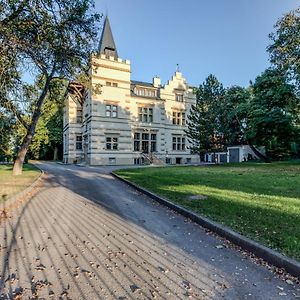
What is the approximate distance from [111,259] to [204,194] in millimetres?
5955

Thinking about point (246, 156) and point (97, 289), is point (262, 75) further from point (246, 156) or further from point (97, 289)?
point (97, 289)

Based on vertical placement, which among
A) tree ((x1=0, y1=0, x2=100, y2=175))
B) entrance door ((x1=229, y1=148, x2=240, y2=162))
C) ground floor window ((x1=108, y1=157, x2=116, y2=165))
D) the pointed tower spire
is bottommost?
ground floor window ((x1=108, y1=157, x2=116, y2=165))

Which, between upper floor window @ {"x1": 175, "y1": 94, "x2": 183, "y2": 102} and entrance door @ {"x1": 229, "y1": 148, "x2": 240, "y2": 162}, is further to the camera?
entrance door @ {"x1": 229, "y1": 148, "x2": 240, "y2": 162}

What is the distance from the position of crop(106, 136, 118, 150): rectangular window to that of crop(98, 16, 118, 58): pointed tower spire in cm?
1168

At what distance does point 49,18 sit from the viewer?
1029 centimetres

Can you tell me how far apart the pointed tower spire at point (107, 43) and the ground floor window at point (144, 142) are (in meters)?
11.6

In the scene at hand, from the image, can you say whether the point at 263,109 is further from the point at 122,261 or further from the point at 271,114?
the point at 122,261

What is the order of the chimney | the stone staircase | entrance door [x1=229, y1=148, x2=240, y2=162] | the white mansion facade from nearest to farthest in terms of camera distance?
the white mansion facade
the stone staircase
the chimney
entrance door [x1=229, y1=148, x2=240, y2=162]

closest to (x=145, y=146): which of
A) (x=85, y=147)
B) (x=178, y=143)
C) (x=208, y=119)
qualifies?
(x=178, y=143)

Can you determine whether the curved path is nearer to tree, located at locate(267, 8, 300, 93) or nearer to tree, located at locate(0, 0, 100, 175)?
tree, located at locate(0, 0, 100, 175)

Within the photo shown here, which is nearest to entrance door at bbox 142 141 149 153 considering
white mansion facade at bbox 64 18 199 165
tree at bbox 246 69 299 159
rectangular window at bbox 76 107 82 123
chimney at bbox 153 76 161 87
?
white mansion facade at bbox 64 18 199 165

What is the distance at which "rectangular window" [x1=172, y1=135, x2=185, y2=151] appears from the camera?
43.4 m

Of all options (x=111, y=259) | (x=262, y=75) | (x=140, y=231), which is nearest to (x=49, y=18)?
(x=140, y=231)

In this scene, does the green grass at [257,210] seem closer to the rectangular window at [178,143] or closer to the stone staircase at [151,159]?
the stone staircase at [151,159]
